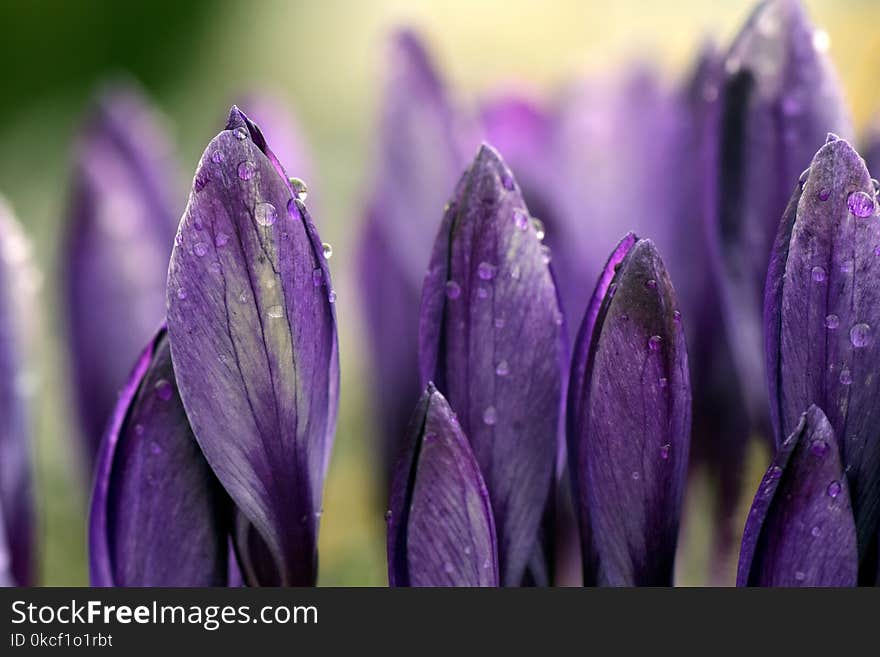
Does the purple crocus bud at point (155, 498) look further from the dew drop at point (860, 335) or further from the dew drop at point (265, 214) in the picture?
the dew drop at point (860, 335)

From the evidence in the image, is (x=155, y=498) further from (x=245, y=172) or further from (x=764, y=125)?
(x=764, y=125)

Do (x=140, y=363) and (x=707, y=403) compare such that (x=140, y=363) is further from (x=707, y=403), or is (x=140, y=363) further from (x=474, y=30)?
(x=474, y=30)

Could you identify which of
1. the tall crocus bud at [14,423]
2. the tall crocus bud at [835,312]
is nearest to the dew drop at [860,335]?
the tall crocus bud at [835,312]

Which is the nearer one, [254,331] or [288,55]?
[254,331]

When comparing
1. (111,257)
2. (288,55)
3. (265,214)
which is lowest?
(265,214)

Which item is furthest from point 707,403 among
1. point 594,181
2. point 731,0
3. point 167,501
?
point 731,0

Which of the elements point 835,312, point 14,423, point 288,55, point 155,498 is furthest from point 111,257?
point 288,55
